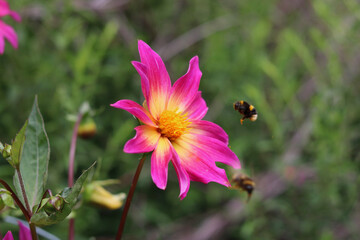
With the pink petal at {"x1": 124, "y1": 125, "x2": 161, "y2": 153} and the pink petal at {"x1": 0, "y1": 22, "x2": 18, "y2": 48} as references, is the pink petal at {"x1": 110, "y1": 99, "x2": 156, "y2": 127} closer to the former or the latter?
the pink petal at {"x1": 124, "y1": 125, "x2": 161, "y2": 153}

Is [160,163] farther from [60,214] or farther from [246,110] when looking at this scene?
[246,110]

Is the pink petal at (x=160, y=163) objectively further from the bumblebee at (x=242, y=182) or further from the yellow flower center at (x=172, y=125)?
the bumblebee at (x=242, y=182)

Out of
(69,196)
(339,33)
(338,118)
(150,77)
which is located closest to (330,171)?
(338,118)

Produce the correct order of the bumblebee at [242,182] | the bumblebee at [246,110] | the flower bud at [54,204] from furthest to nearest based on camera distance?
1. the bumblebee at [242,182]
2. the bumblebee at [246,110]
3. the flower bud at [54,204]

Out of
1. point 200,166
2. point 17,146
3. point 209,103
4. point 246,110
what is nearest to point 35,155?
point 17,146

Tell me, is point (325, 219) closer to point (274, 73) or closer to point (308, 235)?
point (308, 235)

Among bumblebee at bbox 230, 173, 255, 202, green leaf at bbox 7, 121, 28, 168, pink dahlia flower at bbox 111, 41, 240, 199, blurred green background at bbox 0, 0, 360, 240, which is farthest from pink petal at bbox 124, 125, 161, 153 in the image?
blurred green background at bbox 0, 0, 360, 240

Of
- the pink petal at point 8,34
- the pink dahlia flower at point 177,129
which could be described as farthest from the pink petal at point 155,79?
the pink petal at point 8,34
